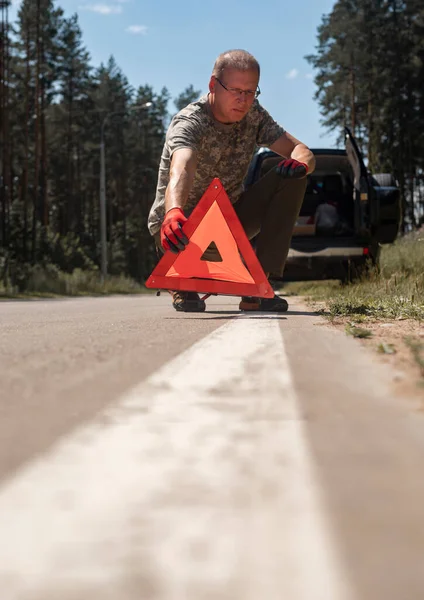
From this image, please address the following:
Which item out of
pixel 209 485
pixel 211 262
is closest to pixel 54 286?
pixel 211 262

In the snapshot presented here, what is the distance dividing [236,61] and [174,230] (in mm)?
1555

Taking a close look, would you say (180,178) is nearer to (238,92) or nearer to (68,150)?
(238,92)

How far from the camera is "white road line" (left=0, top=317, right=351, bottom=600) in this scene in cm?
95

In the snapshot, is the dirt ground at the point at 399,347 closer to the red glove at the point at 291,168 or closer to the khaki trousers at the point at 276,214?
the red glove at the point at 291,168

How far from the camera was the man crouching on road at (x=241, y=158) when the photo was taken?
6.15 metres

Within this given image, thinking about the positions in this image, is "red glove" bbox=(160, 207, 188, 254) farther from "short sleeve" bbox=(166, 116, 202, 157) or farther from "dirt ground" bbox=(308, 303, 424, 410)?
"dirt ground" bbox=(308, 303, 424, 410)

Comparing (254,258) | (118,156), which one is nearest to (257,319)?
(254,258)

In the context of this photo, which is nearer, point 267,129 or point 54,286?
point 267,129

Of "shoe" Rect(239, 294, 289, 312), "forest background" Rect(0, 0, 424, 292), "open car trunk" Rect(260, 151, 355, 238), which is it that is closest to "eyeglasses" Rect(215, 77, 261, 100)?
"shoe" Rect(239, 294, 289, 312)

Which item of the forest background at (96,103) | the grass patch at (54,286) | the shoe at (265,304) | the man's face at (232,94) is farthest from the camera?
the forest background at (96,103)

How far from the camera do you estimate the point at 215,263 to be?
6.15 m

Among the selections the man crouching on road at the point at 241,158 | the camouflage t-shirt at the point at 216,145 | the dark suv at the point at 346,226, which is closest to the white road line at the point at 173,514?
the man crouching on road at the point at 241,158

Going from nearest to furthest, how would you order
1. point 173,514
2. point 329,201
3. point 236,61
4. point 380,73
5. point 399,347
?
point 173,514, point 399,347, point 236,61, point 329,201, point 380,73

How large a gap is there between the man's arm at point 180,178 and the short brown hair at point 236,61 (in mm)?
690
